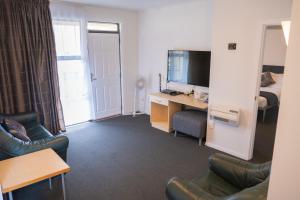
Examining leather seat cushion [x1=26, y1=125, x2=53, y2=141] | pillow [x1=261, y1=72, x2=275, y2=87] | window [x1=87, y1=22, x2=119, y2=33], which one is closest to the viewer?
leather seat cushion [x1=26, y1=125, x2=53, y2=141]

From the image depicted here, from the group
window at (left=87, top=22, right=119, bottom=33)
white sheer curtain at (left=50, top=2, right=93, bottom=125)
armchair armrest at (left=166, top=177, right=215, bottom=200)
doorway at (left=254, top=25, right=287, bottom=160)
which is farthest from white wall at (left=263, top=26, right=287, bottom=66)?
armchair armrest at (left=166, top=177, right=215, bottom=200)

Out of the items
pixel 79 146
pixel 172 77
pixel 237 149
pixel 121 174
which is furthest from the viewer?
pixel 172 77

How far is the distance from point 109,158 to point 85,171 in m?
0.47

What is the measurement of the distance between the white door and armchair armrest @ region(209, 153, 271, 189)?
357 centimetres

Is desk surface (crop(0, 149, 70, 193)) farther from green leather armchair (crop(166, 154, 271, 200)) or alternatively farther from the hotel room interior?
green leather armchair (crop(166, 154, 271, 200))

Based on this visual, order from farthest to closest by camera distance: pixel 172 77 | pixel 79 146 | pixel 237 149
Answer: pixel 172 77
pixel 79 146
pixel 237 149

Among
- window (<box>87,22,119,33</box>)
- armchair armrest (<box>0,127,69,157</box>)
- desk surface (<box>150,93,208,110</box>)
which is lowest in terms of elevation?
armchair armrest (<box>0,127,69,157</box>)

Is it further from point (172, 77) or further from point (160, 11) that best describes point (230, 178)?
point (160, 11)

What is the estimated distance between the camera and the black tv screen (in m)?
4.17

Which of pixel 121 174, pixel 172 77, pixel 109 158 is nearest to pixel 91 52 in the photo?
pixel 172 77

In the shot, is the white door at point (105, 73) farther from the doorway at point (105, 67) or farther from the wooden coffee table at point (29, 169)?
the wooden coffee table at point (29, 169)

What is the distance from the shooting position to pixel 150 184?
2953 millimetres

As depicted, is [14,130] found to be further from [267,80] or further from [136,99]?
[267,80]

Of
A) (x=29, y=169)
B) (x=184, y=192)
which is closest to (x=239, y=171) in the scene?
(x=184, y=192)
